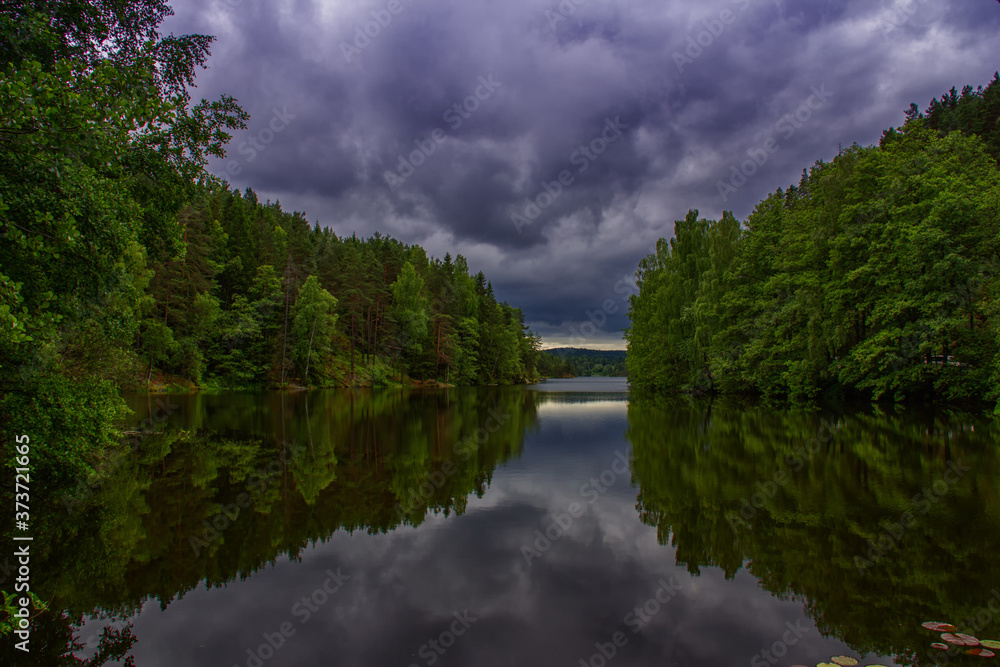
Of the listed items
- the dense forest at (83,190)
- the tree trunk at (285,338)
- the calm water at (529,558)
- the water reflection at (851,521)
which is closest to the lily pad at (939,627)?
the water reflection at (851,521)

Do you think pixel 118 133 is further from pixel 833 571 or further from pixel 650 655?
pixel 833 571

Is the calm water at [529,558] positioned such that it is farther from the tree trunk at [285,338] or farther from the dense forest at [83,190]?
the tree trunk at [285,338]

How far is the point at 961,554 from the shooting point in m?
7.76

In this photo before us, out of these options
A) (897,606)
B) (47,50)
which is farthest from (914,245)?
(47,50)

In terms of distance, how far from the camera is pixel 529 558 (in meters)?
8.38

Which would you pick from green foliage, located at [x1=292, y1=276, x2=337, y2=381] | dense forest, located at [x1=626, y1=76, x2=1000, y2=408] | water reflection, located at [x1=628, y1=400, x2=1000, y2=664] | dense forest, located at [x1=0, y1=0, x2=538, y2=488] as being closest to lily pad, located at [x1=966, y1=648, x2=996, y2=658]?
water reflection, located at [x1=628, y1=400, x2=1000, y2=664]

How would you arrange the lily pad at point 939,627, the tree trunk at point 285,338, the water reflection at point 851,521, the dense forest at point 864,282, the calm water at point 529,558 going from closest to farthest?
1. the lily pad at point 939,627
2. the calm water at point 529,558
3. the water reflection at point 851,521
4. the dense forest at point 864,282
5. the tree trunk at point 285,338

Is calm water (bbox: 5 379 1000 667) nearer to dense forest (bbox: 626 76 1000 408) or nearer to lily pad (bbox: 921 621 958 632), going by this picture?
lily pad (bbox: 921 621 958 632)

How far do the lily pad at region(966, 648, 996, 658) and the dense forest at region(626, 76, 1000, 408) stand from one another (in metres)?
23.9

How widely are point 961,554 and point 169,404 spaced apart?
3930 centimetres

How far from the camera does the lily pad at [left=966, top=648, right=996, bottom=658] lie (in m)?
5.04

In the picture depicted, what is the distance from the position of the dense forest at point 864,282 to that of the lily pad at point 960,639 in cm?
2381

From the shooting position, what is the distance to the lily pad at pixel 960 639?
5.22 m

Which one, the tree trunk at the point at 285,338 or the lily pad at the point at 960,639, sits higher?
the tree trunk at the point at 285,338
